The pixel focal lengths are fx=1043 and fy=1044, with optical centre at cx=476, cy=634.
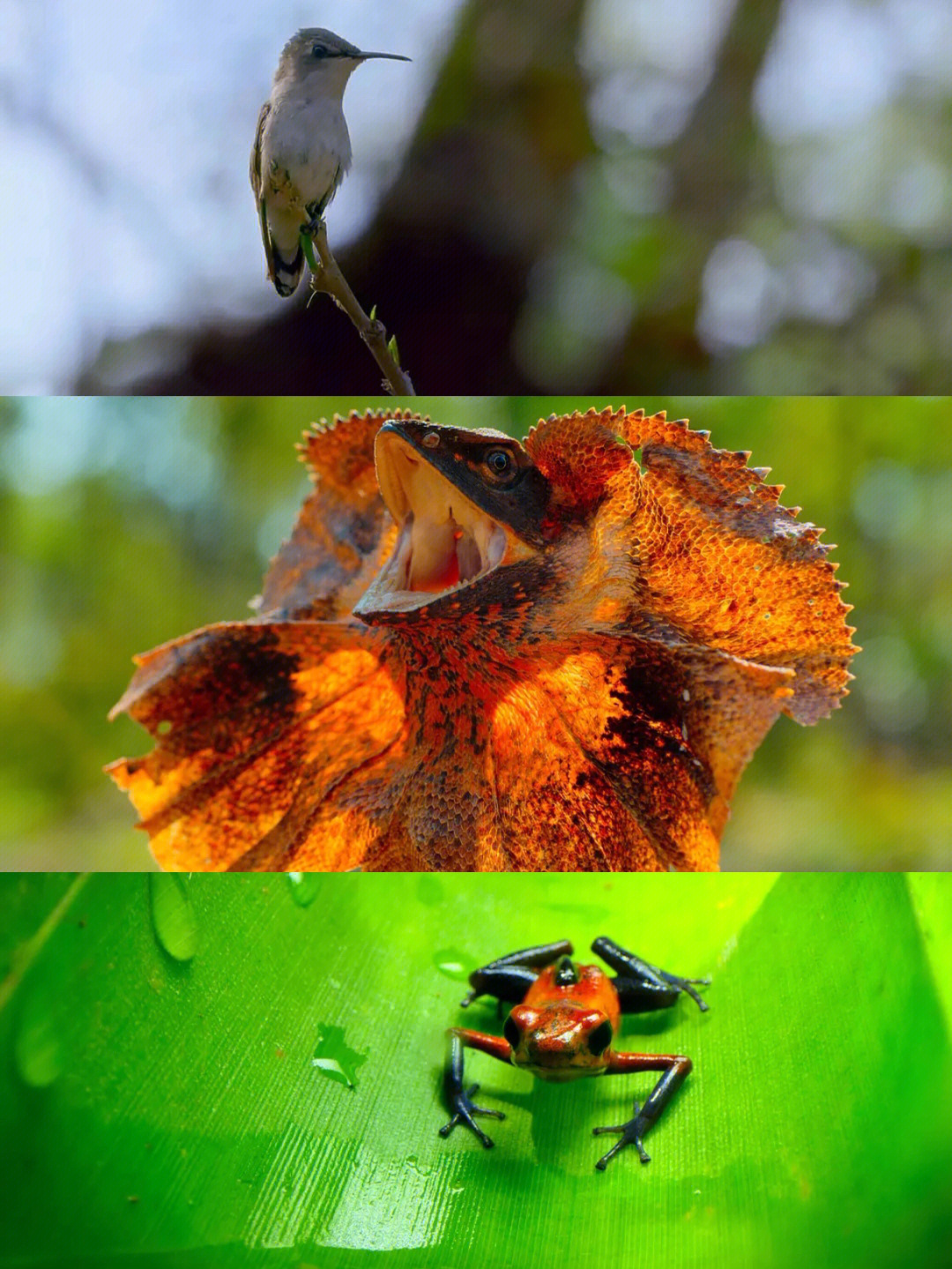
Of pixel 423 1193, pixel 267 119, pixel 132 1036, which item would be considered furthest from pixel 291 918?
pixel 267 119

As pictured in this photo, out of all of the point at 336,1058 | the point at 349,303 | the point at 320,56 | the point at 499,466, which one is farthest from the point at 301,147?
the point at 336,1058

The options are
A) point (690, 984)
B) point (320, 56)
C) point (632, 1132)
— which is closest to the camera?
point (632, 1132)

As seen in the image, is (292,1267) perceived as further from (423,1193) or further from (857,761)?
(857,761)

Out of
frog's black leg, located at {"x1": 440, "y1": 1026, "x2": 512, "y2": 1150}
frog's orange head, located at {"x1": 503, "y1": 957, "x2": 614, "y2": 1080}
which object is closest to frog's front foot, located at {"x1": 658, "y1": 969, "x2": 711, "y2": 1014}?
frog's orange head, located at {"x1": 503, "y1": 957, "x2": 614, "y2": 1080}

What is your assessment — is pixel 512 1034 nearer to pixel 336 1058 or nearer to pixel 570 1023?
pixel 570 1023

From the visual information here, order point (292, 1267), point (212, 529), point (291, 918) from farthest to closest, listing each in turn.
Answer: point (212, 529) < point (291, 918) < point (292, 1267)

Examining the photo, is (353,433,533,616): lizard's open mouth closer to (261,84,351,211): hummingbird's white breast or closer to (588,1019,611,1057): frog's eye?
(261,84,351,211): hummingbird's white breast
